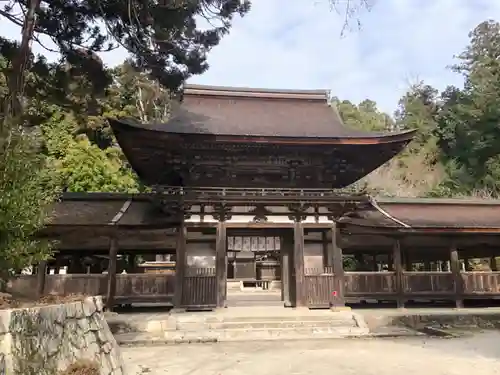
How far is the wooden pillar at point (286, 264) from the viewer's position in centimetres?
1409

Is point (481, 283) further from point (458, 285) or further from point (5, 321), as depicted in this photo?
point (5, 321)

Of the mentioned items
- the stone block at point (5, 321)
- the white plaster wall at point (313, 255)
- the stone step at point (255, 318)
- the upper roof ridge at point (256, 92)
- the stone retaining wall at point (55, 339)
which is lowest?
the stone step at point (255, 318)

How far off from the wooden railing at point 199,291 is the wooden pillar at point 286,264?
9.05ft

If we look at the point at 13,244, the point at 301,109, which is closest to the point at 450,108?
the point at 301,109

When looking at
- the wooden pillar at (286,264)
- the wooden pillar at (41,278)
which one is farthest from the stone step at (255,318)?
the wooden pillar at (41,278)

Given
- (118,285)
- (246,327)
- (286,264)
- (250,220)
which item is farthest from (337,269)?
(118,285)

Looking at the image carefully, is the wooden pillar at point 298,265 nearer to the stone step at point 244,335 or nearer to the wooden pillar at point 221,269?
the stone step at point 244,335

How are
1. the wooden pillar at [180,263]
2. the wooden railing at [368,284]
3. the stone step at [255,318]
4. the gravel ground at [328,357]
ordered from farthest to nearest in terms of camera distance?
the wooden railing at [368,284] → the wooden pillar at [180,263] → the stone step at [255,318] → the gravel ground at [328,357]

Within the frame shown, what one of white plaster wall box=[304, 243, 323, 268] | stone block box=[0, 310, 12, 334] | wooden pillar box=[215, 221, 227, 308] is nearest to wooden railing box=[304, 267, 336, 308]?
white plaster wall box=[304, 243, 323, 268]

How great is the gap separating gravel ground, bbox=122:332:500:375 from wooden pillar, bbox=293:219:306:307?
7.34ft

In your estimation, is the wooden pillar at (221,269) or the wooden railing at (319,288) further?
the wooden railing at (319,288)

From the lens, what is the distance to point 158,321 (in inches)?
456

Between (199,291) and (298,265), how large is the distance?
10.2ft

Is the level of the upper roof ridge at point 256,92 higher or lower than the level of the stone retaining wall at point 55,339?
higher
